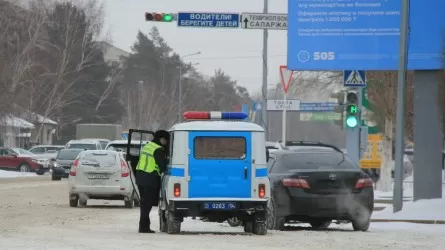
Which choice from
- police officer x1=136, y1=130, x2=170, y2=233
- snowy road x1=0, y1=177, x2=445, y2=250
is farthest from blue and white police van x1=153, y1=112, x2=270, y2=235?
police officer x1=136, y1=130, x2=170, y2=233

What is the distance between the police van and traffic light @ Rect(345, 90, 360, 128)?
36.1 feet

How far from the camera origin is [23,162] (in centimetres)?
→ 6506

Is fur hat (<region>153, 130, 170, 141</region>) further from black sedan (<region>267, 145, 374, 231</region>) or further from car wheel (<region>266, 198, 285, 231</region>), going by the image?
car wheel (<region>266, 198, 285, 231</region>)

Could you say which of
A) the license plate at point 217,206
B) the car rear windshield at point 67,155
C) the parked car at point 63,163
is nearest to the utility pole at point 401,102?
the license plate at point 217,206

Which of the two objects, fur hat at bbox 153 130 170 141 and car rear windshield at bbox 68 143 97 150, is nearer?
fur hat at bbox 153 130 170 141

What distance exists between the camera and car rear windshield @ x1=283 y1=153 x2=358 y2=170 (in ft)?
70.3

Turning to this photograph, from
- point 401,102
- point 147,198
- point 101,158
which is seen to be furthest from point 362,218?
point 101,158

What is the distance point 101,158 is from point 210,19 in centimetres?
639

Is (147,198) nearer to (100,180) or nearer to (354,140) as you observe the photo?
(100,180)

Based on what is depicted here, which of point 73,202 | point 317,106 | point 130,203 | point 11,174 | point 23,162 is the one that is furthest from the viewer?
point 23,162

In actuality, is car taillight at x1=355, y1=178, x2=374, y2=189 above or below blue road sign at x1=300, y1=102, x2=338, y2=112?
below

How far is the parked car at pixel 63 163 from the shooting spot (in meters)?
52.4

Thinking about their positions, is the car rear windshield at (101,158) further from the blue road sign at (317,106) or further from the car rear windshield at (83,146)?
the blue road sign at (317,106)

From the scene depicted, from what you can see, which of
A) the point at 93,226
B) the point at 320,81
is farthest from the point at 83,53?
the point at 93,226
